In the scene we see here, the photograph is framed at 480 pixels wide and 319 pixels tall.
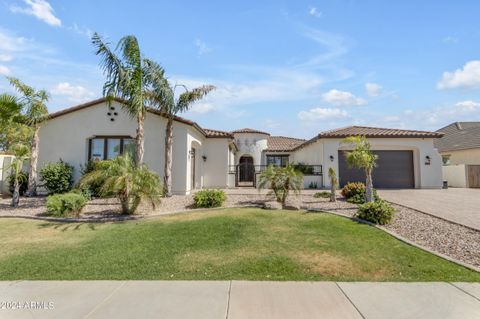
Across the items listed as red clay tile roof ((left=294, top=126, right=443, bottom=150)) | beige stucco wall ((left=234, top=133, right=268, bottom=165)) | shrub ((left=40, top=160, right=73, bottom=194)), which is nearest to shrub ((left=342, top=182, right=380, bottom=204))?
red clay tile roof ((left=294, top=126, right=443, bottom=150))

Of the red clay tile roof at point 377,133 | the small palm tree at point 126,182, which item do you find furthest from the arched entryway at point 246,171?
the small palm tree at point 126,182

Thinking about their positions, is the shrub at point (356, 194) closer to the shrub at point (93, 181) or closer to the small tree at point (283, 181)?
the small tree at point (283, 181)

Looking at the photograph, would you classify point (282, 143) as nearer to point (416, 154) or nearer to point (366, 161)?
point (416, 154)

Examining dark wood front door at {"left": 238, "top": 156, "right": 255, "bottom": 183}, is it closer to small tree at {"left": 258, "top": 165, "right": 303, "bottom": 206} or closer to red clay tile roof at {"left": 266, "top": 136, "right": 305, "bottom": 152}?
red clay tile roof at {"left": 266, "top": 136, "right": 305, "bottom": 152}

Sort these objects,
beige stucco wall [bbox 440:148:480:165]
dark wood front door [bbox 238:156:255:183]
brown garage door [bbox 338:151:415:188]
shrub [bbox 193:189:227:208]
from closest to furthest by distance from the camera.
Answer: shrub [bbox 193:189:227:208] → brown garage door [bbox 338:151:415:188] → beige stucco wall [bbox 440:148:480:165] → dark wood front door [bbox 238:156:255:183]

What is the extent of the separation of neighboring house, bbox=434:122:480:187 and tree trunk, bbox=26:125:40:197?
3104cm

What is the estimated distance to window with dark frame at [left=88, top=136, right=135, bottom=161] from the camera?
54.5ft

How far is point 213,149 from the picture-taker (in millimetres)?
20906

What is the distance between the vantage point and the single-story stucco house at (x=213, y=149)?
1630 cm

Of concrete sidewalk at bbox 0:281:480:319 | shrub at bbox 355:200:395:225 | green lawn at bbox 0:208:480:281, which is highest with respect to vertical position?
shrub at bbox 355:200:395:225

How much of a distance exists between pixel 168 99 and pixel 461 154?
29.2 m

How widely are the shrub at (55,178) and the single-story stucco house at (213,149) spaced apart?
36.7 inches

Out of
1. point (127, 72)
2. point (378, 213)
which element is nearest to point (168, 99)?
point (127, 72)

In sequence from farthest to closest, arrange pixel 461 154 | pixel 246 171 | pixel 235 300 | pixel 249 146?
1. pixel 246 171
2. pixel 249 146
3. pixel 461 154
4. pixel 235 300
